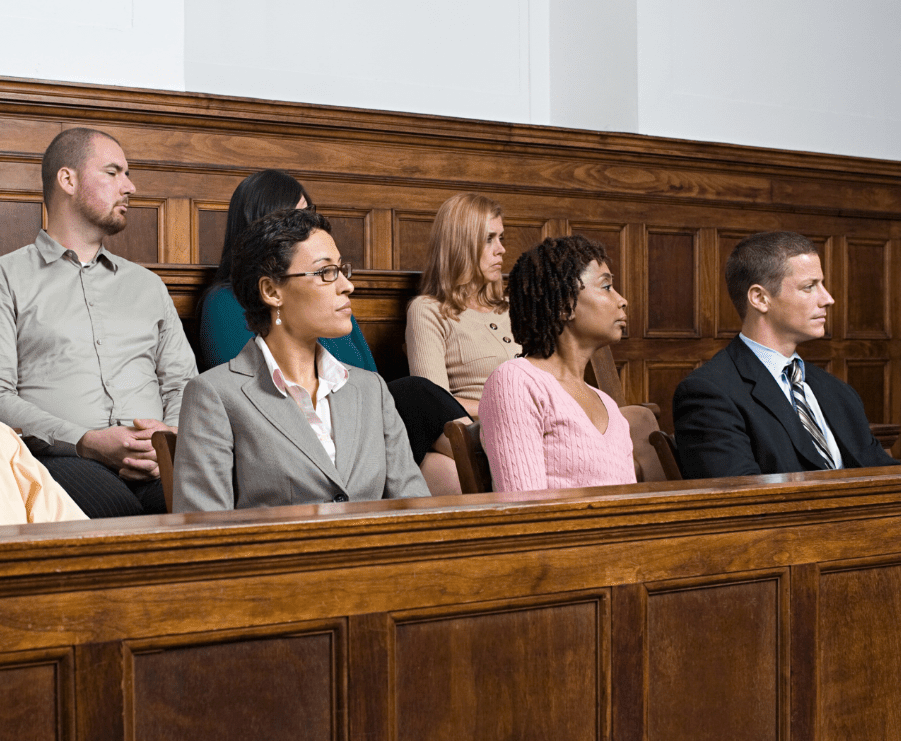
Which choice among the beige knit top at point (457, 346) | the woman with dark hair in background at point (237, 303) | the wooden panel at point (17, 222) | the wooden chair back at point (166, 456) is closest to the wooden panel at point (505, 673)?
the wooden chair back at point (166, 456)

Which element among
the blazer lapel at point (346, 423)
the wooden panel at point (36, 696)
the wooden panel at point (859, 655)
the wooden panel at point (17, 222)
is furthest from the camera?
the wooden panel at point (17, 222)

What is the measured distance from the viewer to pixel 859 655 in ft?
4.75

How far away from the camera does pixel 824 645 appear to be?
4.68ft

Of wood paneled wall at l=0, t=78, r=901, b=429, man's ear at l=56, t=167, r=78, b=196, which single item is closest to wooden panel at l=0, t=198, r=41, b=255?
wood paneled wall at l=0, t=78, r=901, b=429

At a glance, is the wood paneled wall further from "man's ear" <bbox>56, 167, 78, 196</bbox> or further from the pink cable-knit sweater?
the pink cable-knit sweater

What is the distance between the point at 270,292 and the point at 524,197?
279cm

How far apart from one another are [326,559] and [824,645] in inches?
27.9

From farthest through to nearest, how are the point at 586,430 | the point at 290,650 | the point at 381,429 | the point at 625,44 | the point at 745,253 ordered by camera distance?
the point at 625,44, the point at 745,253, the point at 586,430, the point at 381,429, the point at 290,650

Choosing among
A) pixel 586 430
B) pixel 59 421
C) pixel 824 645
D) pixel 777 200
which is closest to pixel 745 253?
pixel 586 430

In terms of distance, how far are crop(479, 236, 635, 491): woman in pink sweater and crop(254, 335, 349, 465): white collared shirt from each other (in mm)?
320

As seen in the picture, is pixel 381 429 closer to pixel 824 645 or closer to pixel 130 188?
pixel 824 645

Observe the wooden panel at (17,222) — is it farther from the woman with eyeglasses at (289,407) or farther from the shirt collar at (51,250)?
the woman with eyeglasses at (289,407)

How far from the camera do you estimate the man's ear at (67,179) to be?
2.84 m

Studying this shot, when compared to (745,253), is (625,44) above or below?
above
